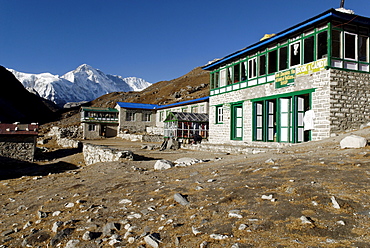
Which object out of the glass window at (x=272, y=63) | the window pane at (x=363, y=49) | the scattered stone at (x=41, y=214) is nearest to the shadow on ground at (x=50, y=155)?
the scattered stone at (x=41, y=214)

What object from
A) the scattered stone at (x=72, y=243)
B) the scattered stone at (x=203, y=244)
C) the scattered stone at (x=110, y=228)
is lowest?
the scattered stone at (x=72, y=243)

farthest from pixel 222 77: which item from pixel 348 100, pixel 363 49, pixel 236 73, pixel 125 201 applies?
pixel 125 201

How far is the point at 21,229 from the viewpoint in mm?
5211

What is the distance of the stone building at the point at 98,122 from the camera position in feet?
164

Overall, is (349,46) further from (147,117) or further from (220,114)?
(147,117)

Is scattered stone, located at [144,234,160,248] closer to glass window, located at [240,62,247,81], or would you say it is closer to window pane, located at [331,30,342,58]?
window pane, located at [331,30,342,58]

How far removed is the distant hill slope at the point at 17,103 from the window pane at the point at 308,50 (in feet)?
300

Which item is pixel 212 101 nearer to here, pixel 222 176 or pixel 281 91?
pixel 281 91

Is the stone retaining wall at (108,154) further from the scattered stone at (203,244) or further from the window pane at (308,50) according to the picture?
the window pane at (308,50)

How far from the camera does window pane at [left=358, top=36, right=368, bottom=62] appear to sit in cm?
1517

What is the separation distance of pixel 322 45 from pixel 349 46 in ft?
4.70

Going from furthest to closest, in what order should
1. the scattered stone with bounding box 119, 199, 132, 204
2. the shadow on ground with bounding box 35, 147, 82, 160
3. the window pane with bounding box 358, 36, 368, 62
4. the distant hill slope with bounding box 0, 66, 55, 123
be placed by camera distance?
the distant hill slope with bounding box 0, 66, 55, 123 → the shadow on ground with bounding box 35, 147, 82, 160 → the window pane with bounding box 358, 36, 368, 62 → the scattered stone with bounding box 119, 199, 132, 204

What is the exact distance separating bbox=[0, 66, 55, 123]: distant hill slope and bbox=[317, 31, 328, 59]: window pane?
92234mm

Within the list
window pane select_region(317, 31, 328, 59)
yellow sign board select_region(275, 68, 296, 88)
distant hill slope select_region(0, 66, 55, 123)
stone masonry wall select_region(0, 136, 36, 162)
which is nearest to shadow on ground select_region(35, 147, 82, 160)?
stone masonry wall select_region(0, 136, 36, 162)
